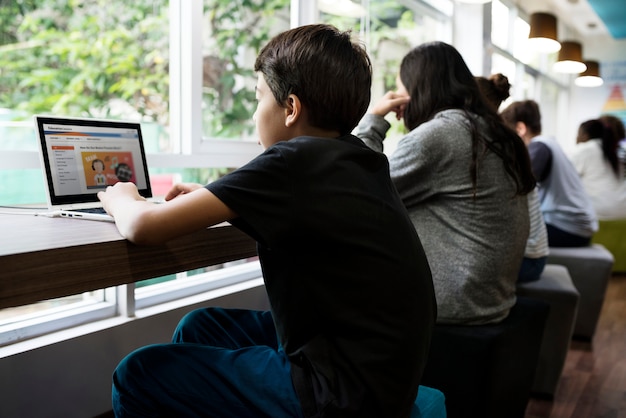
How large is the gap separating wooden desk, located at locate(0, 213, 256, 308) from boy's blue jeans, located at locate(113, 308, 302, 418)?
0.44ft

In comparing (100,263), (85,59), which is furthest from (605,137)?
(100,263)

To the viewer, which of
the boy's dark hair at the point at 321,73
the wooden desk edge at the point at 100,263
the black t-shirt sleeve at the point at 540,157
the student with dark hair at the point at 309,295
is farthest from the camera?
the black t-shirt sleeve at the point at 540,157

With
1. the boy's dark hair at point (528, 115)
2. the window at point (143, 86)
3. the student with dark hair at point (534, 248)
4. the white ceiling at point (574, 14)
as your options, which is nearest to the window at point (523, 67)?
the white ceiling at point (574, 14)

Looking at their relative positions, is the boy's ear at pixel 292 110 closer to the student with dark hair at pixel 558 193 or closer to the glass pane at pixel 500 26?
the student with dark hair at pixel 558 193

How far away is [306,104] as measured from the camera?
1040mm

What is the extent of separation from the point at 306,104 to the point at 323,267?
290 millimetres

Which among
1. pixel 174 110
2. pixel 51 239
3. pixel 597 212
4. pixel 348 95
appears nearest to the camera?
pixel 51 239

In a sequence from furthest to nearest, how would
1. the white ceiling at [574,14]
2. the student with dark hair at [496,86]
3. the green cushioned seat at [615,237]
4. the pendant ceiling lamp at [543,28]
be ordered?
1. the white ceiling at [574,14]
2. the green cushioned seat at [615,237]
3. the pendant ceiling lamp at [543,28]
4. the student with dark hair at [496,86]

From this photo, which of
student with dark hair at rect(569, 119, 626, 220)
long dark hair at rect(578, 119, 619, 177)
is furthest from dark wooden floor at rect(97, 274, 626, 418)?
long dark hair at rect(578, 119, 619, 177)

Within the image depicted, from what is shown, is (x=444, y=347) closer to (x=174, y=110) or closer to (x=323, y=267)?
(x=323, y=267)

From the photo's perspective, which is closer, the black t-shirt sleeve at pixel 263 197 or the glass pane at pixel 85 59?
the black t-shirt sleeve at pixel 263 197

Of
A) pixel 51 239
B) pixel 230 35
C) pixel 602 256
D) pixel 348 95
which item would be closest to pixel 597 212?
pixel 602 256

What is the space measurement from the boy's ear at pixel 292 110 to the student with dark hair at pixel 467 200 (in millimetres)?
646

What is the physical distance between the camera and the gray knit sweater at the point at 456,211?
5.39ft
